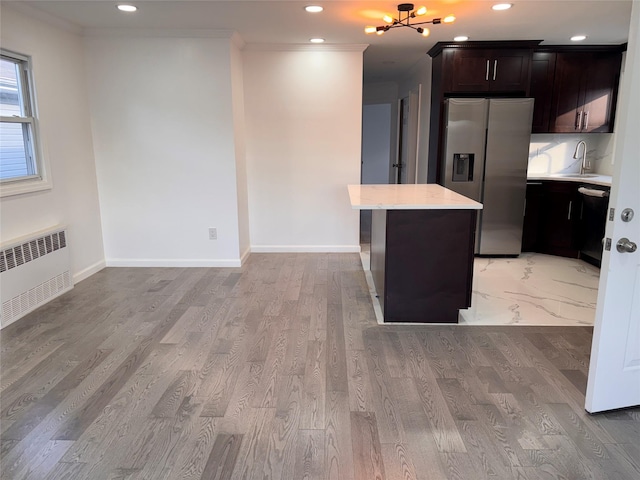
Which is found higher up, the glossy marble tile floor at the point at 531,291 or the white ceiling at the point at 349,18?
the white ceiling at the point at 349,18

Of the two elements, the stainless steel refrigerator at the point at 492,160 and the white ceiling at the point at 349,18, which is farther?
the stainless steel refrigerator at the point at 492,160

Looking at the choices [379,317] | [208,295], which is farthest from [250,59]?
[379,317]

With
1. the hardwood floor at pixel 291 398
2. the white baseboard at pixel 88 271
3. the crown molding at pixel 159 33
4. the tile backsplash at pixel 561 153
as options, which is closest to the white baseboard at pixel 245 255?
the hardwood floor at pixel 291 398

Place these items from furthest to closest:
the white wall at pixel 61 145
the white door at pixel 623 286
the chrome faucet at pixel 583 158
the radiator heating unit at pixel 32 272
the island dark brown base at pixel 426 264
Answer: the chrome faucet at pixel 583 158 < the white wall at pixel 61 145 < the radiator heating unit at pixel 32 272 < the island dark brown base at pixel 426 264 < the white door at pixel 623 286

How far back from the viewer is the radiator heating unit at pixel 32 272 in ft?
10.6

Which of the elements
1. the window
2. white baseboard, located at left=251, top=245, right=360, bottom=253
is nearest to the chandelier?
white baseboard, located at left=251, top=245, right=360, bottom=253

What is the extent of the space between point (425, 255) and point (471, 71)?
2657mm

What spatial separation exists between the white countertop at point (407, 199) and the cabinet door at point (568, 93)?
7.20 ft

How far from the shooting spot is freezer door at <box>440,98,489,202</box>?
187 inches

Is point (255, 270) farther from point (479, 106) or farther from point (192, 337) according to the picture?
point (479, 106)

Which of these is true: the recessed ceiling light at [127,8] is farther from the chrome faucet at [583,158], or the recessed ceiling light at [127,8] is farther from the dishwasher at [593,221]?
the chrome faucet at [583,158]

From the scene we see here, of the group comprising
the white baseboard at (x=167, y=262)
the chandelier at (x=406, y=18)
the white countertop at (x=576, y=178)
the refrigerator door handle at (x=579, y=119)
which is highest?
the chandelier at (x=406, y=18)

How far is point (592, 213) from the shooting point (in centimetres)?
464

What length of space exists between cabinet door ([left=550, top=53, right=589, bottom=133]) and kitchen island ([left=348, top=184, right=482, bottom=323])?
8.70 ft
